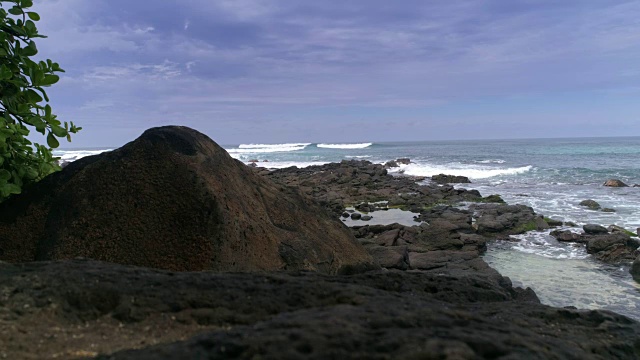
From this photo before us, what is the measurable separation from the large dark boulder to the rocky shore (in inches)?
0.5

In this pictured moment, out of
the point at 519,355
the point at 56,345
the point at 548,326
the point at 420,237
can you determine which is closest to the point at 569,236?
the point at 420,237

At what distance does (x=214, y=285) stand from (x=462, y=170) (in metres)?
40.3

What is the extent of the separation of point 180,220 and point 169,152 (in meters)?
→ 0.78

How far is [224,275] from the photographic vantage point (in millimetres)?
2699

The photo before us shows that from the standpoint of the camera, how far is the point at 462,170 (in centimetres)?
4050

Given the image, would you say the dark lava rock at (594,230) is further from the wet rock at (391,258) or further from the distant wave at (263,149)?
the distant wave at (263,149)

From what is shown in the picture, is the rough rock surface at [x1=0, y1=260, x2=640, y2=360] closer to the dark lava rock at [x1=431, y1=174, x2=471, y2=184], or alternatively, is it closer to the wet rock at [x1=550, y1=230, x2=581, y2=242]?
the wet rock at [x1=550, y1=230, x2=581, y2=242]

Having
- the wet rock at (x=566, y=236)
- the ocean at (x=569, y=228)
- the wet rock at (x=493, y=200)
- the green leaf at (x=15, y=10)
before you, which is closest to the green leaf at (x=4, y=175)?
the green leaf at (x=15, y=10)

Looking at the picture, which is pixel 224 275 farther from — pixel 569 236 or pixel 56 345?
pixel 569 236

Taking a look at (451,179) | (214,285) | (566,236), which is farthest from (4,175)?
(451,179)

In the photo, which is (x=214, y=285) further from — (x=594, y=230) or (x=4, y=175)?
(x=594, y=230)

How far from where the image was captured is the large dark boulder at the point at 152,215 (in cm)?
383

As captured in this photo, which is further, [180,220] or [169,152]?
[169,152]

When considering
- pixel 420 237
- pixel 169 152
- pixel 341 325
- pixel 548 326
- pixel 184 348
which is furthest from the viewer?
pixel 420 237
